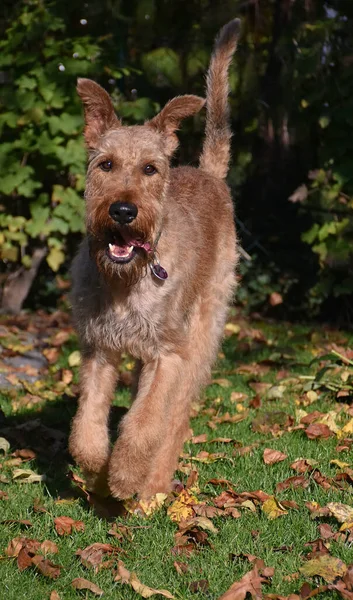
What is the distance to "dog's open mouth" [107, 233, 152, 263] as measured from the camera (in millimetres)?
3963

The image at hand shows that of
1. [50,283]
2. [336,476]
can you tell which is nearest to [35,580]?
[336,476]

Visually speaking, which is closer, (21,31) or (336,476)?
(336,476)

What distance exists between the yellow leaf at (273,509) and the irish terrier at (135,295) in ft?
1.85

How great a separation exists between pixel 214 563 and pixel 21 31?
565cm

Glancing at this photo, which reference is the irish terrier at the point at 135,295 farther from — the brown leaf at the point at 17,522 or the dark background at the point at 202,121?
the dark background at the point at 202,121

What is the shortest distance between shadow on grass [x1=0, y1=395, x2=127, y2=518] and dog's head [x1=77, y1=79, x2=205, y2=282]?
1.10 meters

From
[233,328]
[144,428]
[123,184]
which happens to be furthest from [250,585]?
[233,328]

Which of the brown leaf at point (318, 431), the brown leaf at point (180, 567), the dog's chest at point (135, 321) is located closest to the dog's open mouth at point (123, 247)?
the dog's chest at point (135, 321)

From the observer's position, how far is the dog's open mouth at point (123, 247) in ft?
13.0

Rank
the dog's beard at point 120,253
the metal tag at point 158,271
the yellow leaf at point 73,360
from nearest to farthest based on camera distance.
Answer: the dog's beard at point 120,253 → the metal tag at point 158,271 → the yellow leaf at point 73,360

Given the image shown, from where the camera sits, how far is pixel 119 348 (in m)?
4.26

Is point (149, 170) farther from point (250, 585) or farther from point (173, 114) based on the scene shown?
point (250, 585)

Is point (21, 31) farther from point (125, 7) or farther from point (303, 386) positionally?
point (303, 386)

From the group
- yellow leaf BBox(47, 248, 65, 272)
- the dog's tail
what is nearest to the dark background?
yellow leaf BBox(47, 248, 65, 272)
